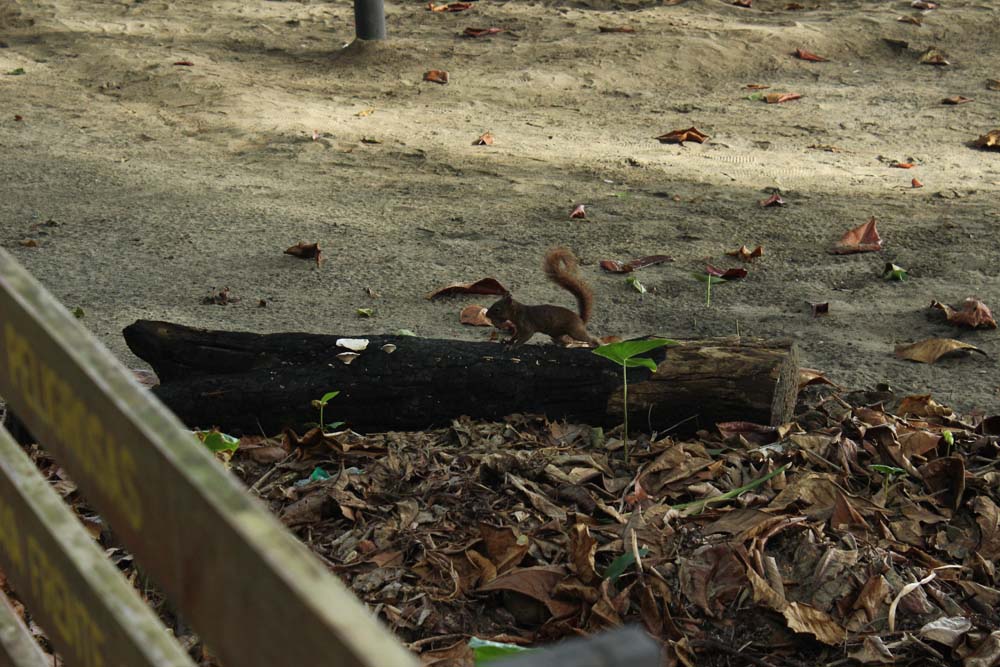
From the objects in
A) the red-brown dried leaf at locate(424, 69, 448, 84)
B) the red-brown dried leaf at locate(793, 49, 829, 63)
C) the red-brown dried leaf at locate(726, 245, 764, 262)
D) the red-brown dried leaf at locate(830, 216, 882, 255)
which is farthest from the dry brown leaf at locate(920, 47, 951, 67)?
the red-brown dried leaf at locate(726, 245, 764, 262)

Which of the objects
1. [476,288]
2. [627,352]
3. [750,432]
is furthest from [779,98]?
[627,352]

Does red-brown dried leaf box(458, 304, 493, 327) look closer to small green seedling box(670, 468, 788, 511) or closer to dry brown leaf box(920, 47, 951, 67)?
small green seedling box(670, 468, 788, 511)

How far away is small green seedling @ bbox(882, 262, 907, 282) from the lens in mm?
5727

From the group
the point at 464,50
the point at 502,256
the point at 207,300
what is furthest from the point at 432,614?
the point at 464,50

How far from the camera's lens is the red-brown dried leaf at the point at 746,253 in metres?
6.04

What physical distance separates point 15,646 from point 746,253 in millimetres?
4936

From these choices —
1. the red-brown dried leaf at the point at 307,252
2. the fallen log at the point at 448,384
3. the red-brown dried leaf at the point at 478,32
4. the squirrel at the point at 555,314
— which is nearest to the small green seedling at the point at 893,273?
the squirrel at the point at 555,314

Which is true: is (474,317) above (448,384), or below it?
below

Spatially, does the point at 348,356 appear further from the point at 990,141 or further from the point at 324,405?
the point at 990,141

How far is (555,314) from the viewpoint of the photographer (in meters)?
4.73

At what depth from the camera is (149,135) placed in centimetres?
837

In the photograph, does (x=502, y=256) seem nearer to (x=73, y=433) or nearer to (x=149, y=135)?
(x=149, y=135)

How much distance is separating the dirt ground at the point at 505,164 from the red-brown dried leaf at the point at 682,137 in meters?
0.14

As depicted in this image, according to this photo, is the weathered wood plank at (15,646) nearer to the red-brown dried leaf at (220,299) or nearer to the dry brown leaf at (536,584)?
the dry brown leaf at (536,584)
